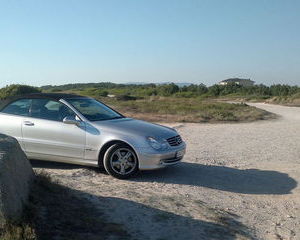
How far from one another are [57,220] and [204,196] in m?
2.96

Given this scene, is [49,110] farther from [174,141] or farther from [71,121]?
[174,141]

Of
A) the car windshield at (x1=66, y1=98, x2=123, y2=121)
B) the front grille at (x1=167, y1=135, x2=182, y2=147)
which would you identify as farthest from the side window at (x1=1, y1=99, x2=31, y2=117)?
the front grille at (x1=167, y1=135, x2=182, y2=147)

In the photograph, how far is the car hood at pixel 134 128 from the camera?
861 cm

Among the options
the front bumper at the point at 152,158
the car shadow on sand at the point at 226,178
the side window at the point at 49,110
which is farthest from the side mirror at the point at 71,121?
the car shadow on sand at the point at 226,178

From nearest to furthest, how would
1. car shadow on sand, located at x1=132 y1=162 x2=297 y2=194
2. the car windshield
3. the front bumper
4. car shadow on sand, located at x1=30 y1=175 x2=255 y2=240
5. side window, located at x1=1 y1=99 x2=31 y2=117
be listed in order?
car shadow on sand, located at x1=30 y1=175 x2=255 y2=240, the front bumper, car shadow on sand, located at x1=132 y1=162 x2=297 y2=194, the car windshield, side window, located at x1=1 y1=99 x2=31 y2=117

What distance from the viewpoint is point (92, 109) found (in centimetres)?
957

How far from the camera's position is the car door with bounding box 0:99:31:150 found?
9.19 meters

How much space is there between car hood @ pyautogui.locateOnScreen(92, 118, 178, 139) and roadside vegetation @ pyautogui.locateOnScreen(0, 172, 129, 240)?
2.15 metres

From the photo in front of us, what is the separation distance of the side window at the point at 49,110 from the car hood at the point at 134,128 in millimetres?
660

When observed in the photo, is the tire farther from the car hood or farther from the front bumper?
the car hood

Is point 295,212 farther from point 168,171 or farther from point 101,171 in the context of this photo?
point 101,171

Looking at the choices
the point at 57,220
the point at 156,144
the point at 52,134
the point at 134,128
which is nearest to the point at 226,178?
the point at 156,144

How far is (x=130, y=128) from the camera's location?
873 centimetres

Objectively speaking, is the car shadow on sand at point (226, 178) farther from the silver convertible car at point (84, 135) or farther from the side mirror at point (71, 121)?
the side mirror at point (71, 121)
